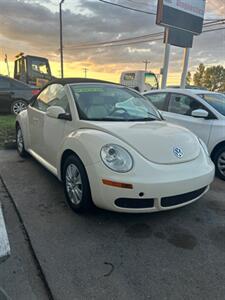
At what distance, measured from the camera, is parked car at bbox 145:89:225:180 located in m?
4.29

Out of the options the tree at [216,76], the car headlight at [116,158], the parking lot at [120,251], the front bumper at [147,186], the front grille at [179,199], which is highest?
the tree at [216,76]

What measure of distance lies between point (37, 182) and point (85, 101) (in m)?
1.41

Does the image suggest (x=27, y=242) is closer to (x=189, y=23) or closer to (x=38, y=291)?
(x=38, y=291)

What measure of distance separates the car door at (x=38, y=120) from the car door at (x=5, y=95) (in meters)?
5.27

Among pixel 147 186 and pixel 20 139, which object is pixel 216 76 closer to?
pixel 20 139

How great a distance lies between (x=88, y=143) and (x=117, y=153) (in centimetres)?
35

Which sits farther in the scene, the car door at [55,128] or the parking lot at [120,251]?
the car door at [55,128]

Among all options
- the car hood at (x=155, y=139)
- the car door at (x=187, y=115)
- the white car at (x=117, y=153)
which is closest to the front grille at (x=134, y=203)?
the white car at (x=117, y=153)

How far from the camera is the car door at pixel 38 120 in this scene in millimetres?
3843

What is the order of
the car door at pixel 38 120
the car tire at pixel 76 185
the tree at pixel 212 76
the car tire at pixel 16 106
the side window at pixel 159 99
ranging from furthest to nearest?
the tree at pixel 212 76 < the car tire at pixel 16 106 < the side window at pixel 159 99 < the car door at pixel 38 120 < the car tire at pixel 76 185

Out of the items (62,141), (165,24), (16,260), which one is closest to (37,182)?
(62,141)

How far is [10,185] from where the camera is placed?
141 inches

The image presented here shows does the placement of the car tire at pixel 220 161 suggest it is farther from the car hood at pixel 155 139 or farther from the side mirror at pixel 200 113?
the car hood at pixel 155 139

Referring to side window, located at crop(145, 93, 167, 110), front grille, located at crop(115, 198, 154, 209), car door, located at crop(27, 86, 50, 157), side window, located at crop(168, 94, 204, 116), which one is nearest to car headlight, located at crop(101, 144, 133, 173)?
front grille, located at crop(115, 198, 154, 209)
